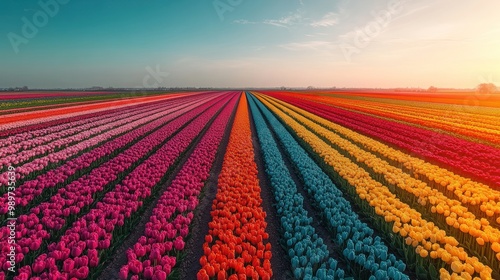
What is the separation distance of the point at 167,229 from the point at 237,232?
123cm

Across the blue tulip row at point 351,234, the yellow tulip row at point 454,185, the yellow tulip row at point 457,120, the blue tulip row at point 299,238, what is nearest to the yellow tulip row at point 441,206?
the yellow tulip row at point 454,185

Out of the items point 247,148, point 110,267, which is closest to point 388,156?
point 247,148

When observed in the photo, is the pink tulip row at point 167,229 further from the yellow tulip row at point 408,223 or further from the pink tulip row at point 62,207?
the yellow tulip row at point 408,223

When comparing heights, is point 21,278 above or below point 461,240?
above

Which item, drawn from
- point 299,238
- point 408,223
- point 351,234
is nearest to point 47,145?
point 299,238

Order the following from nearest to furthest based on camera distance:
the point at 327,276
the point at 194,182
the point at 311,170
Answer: the point at 327,276, the point at 194,182, the point at 311,170

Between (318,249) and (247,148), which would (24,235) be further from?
(247,148)

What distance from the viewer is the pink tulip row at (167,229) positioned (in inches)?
155

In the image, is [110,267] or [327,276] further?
[110,267]

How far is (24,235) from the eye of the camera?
4.80 metres

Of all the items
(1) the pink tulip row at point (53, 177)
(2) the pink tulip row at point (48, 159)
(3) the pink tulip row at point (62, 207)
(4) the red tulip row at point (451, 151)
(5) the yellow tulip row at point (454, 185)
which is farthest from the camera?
(4) the red tulip row at point (451, 151)

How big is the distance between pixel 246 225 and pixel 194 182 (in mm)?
2820

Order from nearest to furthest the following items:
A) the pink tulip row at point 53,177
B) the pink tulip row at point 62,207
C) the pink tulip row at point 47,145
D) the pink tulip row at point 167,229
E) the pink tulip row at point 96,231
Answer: the pink tulip row at point 96,231, the pink tulip row at point 167,229, the pink tulip row at point 62,207, the pink tulip row at point 53,177, the pink tulip row at point 47,145

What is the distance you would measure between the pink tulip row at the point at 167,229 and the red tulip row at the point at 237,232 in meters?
0.49
